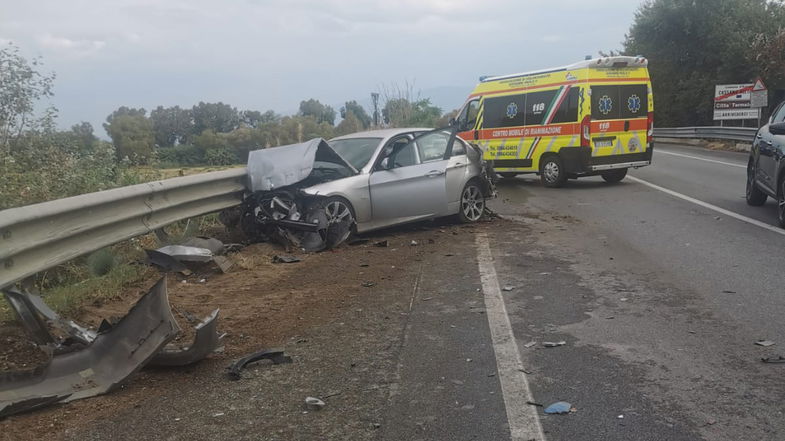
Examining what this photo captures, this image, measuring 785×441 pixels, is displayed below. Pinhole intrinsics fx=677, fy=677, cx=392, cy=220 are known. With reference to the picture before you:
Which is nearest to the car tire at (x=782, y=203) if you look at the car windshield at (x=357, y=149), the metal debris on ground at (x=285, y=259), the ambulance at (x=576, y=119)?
the ambulance at (x=576, y=119)

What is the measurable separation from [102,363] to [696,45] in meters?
41.6

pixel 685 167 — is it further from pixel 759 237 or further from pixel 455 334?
pixel 455 334

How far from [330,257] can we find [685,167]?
48.7 ft

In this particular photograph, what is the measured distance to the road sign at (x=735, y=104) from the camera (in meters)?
29.4

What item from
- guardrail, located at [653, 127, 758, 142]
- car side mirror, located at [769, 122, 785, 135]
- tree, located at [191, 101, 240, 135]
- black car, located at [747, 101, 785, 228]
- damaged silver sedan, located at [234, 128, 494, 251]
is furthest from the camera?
guardrail, located at [653, 127, 758, 142]

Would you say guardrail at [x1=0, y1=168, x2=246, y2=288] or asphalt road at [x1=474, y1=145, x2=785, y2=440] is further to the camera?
guardrail at [x1=0, y1=168, x2=246, y2=288]

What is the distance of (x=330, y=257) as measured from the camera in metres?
7.94

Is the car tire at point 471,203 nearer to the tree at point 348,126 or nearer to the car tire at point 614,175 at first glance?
the car tire at point 614,175

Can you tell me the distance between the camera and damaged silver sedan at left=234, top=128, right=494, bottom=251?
8.27 m

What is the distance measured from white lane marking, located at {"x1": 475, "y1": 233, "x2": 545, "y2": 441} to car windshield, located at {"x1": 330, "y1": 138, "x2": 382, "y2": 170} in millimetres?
3132

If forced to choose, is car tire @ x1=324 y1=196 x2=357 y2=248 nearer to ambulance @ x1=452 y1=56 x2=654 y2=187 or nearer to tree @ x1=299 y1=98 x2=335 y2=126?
ambulance @ x1=452 y1=56 x2=654 y2=187

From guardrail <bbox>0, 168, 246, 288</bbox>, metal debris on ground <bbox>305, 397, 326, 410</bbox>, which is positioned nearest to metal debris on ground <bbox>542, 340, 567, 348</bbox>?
metal debris on ground <bbox>305, 397, 326, 410</bbox>

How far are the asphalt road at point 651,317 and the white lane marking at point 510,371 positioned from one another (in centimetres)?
7

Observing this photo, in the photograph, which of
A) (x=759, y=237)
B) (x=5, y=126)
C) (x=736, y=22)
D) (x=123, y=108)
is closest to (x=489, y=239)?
(x=759, y=237)
